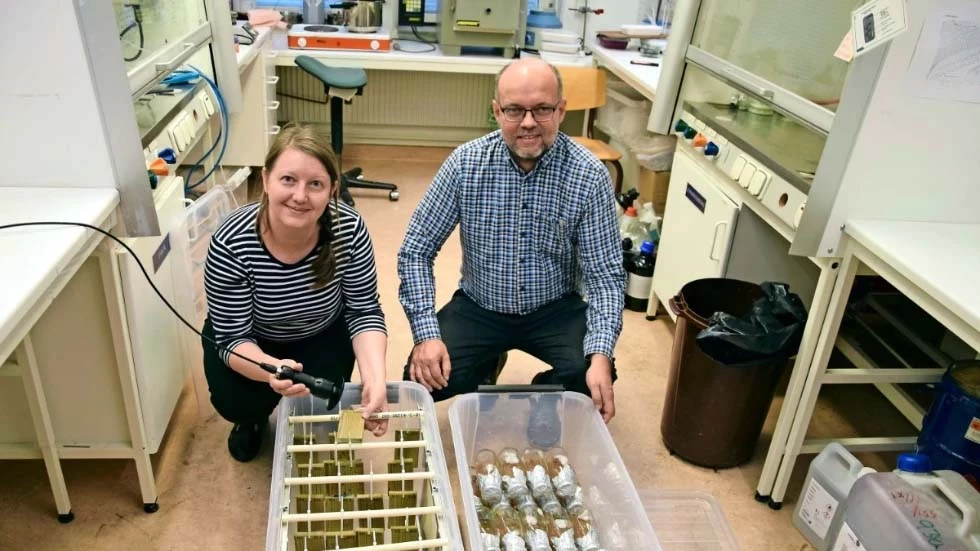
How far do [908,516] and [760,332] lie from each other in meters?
0.50

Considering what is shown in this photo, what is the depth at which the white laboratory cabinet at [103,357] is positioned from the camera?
146 centimetres

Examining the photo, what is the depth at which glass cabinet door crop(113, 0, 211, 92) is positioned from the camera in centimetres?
173

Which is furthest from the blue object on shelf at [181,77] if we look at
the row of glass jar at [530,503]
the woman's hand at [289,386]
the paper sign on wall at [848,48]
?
the paper sign on wall at [848,48]

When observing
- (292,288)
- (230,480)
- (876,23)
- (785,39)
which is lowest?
(230,480)

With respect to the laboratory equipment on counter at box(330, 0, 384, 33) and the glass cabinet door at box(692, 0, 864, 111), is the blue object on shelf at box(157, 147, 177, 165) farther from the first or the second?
the laboratory equipment on counter at box(330, 0, 384, 33)

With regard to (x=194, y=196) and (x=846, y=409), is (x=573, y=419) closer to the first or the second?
(x=846, y=409)

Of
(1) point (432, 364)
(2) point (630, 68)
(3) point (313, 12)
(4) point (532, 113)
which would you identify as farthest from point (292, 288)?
(3) point (313, 12)

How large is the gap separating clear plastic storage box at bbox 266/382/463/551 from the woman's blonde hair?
0.25 metres

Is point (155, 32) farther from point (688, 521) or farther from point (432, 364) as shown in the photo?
point (688, 521)

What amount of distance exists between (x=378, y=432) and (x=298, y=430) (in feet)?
0.54

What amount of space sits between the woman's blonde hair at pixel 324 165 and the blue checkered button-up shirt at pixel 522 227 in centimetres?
24

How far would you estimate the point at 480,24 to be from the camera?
12.0 feet

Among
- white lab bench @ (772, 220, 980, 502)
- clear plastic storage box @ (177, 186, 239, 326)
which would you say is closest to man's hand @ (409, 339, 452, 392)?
clear plastic storage box @ (177, 186, 239, 326)

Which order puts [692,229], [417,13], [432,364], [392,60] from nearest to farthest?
1. [432,364]
2. [692,229]
3. [392,60]
4. [417,13]
